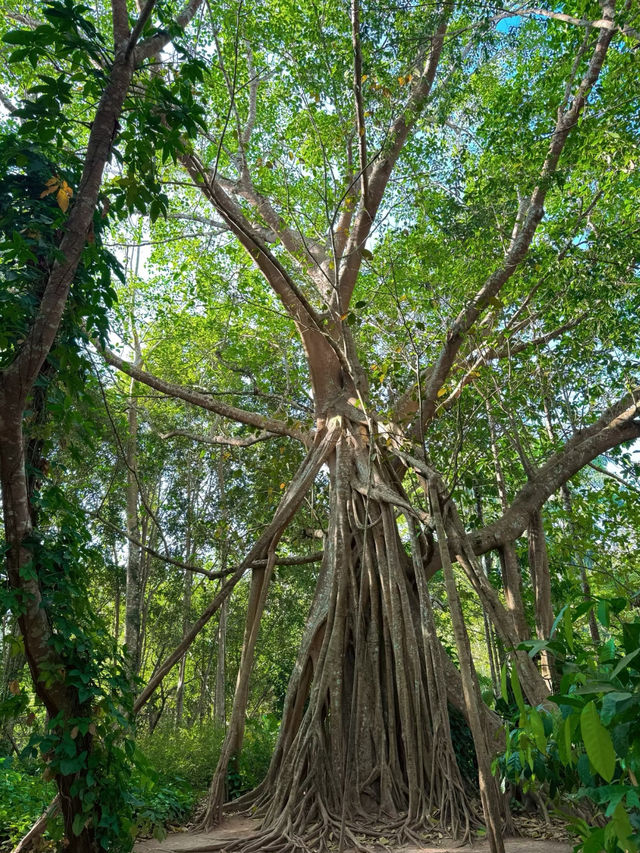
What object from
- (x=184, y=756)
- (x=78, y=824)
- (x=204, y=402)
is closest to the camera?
(x=78, y=824)

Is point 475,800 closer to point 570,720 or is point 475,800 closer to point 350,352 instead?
point 350,352

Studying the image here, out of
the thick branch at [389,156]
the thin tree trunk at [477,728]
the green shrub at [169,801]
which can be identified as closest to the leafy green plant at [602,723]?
the thin tree trunk at [477,728]

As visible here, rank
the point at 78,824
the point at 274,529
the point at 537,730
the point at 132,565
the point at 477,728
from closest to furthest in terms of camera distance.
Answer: the point at 537,730
the point at 78,824
the point at 477,728
the point at 274,529
the point at 132,565

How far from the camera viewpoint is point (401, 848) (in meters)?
3.52

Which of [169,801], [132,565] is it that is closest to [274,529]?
[169,801]

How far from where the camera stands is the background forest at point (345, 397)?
2.37 metres

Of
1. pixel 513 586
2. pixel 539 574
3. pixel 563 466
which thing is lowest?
pixel 513 586

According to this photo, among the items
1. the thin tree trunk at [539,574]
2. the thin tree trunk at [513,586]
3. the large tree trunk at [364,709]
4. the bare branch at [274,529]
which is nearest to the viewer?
the large tree trunk at [364,709]

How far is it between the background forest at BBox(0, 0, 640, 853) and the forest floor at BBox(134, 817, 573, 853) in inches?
5.7

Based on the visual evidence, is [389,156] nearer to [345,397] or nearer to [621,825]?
[345,397]

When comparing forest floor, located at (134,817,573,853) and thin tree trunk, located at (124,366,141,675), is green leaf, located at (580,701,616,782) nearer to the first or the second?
forest floor, located at (134,817,573,853)

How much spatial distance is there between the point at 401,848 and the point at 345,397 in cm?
383

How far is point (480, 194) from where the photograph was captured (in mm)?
5805

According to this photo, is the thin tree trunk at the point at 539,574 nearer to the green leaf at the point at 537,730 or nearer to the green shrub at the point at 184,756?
the green shrub at the point at 184,756
